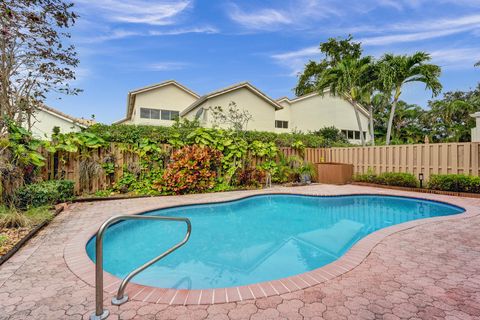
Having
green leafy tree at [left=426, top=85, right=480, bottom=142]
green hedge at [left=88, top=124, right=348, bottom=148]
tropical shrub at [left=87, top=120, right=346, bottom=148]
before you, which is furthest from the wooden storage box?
green leafy tree at [left=426, top=85, right=480, bottom=142]

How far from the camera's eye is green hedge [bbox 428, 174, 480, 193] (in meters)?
8.30

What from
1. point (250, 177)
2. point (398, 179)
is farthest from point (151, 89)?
point (398, 179)

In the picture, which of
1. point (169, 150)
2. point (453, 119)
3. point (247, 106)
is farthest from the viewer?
point (453, 119)

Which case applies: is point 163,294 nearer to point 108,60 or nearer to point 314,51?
point 108,60

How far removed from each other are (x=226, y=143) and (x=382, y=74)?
1280 centimetres

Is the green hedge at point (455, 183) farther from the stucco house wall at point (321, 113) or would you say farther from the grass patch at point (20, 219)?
the stucco house wall at point (321, 113)

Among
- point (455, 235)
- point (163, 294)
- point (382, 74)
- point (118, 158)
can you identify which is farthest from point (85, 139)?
point (382, 74)

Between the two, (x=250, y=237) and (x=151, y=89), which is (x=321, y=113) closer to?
(x=151, y=89)

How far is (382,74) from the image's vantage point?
16.4 metres

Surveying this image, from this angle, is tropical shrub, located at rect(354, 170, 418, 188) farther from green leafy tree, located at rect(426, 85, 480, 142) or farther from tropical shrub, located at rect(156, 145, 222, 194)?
green leafy tree, located at rect(426, 85, 480, 142)

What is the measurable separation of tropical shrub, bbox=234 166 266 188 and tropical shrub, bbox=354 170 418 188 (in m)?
4.98

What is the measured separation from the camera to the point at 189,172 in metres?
9.30

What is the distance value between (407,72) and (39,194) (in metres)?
20.2

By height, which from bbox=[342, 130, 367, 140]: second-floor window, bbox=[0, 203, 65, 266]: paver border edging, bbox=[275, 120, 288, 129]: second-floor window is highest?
bbox=[275, 120, 288, 129]: second-floor window
